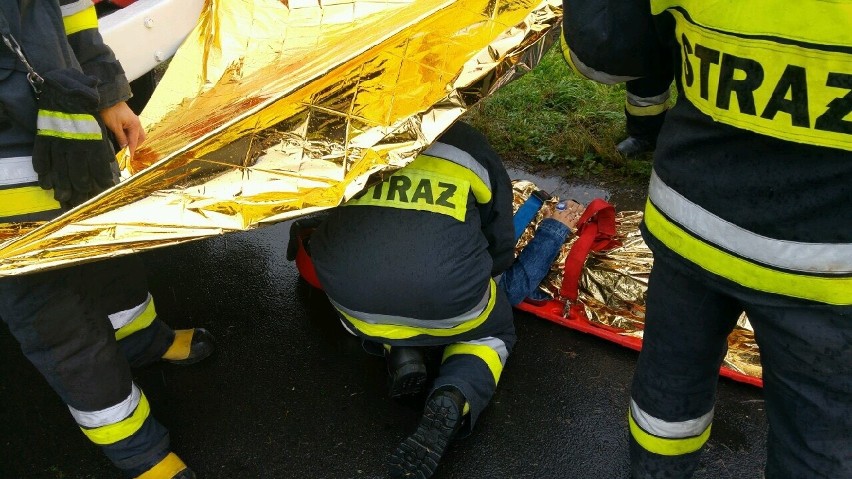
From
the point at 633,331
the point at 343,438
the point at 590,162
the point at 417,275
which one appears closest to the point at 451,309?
the point at 417,275

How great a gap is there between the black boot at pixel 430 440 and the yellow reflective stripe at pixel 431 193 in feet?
1.83

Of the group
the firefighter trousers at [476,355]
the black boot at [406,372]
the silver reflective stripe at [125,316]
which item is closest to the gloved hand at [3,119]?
the silver reflective stripe at [125,316]

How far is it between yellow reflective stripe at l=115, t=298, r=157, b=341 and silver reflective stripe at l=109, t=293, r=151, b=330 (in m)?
0.01

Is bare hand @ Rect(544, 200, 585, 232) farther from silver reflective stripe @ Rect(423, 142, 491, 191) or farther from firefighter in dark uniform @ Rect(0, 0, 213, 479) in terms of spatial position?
firefighter in dark uniform @ Rect(0, 0, 213, 479)

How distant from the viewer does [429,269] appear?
1.97m

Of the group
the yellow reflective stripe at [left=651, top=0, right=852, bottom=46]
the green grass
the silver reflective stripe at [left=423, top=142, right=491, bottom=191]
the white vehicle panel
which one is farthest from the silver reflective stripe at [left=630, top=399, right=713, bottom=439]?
the white vehicle panel

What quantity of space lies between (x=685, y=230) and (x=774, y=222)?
18cm

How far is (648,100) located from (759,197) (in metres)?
2.06

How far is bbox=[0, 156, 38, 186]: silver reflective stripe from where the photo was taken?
172 cm

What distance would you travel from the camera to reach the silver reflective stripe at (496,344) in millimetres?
2225

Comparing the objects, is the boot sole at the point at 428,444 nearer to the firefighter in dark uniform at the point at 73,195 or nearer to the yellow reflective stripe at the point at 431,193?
the yellow reflective stripe at the point at 431,193

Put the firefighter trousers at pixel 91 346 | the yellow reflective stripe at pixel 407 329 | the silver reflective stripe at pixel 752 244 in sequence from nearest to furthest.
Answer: the silver reflective stripe at pixel 752 244, the firefighter trousers at pixel 91 346, the yellow reflective stripe at pixel 407 329

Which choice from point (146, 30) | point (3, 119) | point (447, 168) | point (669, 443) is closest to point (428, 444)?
point (669, 443)

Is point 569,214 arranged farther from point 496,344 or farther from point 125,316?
point 125,316
